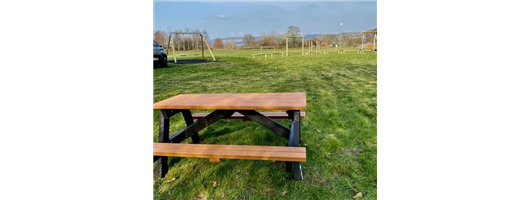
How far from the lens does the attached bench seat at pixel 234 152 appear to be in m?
2.17

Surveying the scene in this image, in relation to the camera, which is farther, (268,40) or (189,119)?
(268,40)

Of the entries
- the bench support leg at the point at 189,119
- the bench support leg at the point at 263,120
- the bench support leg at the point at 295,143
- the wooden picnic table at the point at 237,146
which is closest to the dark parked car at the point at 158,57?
the bench support leg at the point at 189,119

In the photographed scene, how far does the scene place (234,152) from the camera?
2.30m

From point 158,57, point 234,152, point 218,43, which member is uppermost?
point 218,43

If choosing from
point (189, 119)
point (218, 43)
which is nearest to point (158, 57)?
point (189, 119)

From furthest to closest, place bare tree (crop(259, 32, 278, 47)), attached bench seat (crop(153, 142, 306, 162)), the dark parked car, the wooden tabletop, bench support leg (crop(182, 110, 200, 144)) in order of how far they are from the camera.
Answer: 1. bare tree (crop(259, 32, 278, 47))
2. the dark parked car
3. bench support leg (crop(182, 110, 200, 144))
4. the wooden tabletop
5. attached bench seat (crop(153, 142, 306, 162))

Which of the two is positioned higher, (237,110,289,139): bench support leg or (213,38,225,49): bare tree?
(213,38,225,49): bare tree

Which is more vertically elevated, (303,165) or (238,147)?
(238,147)

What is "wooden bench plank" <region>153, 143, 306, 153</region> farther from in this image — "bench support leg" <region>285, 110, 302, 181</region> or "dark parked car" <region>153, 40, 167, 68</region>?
"dark parked car" <region>153, 40, 167, 68</region>

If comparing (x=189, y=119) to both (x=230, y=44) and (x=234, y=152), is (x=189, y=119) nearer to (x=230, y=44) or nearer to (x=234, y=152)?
(x=234, y=152)

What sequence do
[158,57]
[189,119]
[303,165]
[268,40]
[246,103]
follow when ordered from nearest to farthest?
[246,103] → [303,165] → [189,119] → [158,57] → [268,40]

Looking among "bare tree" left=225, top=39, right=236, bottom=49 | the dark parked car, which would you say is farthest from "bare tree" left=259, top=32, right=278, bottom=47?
the dark parked car

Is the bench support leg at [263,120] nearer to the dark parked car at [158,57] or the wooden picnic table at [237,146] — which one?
the wooden picnic table at [237,146]

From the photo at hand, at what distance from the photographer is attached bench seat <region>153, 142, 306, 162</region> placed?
217 centimetres
